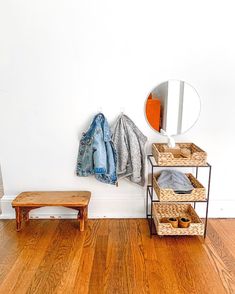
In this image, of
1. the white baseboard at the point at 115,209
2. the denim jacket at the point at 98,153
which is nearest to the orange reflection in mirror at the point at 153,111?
the denim jacket at the point at 98,153

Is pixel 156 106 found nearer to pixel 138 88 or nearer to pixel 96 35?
pixel 138 88

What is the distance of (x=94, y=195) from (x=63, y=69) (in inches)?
47.6

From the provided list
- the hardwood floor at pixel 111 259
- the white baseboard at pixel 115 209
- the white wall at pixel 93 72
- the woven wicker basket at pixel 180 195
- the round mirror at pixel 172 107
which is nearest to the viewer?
the hardwood floor at pixel 111 259

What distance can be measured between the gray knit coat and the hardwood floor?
50 centimetres

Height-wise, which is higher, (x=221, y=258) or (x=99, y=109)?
(x=99, y=109)

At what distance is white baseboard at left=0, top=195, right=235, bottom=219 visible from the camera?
8.78ft

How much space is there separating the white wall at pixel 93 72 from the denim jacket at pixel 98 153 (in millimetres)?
93

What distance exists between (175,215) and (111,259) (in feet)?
2.63

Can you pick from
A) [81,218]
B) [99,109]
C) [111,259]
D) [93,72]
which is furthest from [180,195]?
[93,72]

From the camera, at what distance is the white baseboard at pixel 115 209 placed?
2.68 metres

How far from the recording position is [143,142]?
8.33 feet

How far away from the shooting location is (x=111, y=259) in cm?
205

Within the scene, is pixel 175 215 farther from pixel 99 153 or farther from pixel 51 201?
pixel 51 201

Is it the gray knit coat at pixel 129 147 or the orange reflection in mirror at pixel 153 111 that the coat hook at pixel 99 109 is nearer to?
the gray knit coat at pixel 129 147
